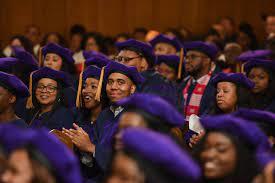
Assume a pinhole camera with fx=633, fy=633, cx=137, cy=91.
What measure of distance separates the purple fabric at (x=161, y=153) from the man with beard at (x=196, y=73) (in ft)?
12.3

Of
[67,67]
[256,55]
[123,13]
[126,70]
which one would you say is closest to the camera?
[126,70]

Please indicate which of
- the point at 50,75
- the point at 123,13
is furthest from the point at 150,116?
the point at 123,13

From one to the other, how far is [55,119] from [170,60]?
2.19 m

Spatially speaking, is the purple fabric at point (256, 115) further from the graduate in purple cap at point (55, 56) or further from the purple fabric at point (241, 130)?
the graduate in purple cap at point (55, 56)

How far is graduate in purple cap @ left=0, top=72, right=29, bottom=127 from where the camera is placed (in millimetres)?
4762

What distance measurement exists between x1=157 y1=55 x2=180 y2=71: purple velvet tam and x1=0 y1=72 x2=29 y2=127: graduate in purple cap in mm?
2575

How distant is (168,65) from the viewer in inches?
284

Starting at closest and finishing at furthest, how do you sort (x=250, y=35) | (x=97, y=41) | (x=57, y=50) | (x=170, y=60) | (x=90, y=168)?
(x=90, y=168), (x=57, y=50), (x=170, y=60), (x=97, y=41), (x=250, y=35)

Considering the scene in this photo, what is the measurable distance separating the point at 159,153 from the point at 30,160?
0.59 metres

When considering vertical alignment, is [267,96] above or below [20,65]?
below

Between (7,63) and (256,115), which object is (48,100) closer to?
(7,63)

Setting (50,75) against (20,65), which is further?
(20,65)

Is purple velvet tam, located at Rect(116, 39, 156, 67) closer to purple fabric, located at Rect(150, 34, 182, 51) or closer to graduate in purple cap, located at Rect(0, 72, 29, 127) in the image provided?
purple fabric, located at Rect(150, 34, 182, 51)

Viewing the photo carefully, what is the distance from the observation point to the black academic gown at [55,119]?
530 cm
